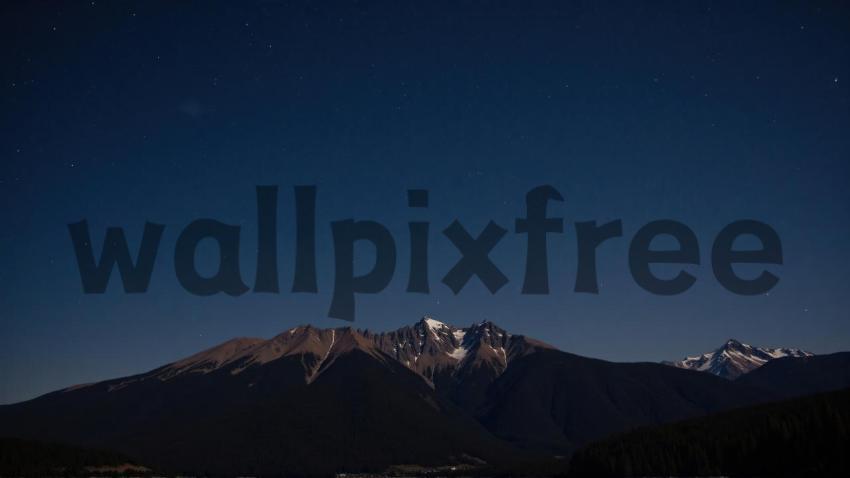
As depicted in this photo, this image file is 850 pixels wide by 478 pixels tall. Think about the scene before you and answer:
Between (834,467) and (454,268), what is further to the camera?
(834,467)

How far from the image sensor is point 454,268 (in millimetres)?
182375

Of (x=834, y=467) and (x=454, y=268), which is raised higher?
(x=454, y=268)

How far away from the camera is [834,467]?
199 meters

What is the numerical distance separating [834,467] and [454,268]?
365ft
